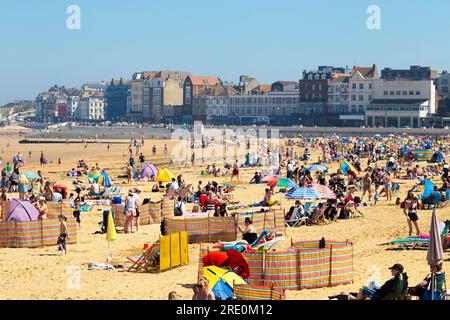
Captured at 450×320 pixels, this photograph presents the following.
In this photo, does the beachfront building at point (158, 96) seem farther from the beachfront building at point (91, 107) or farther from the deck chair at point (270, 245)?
the deck chair at point (270, 245)

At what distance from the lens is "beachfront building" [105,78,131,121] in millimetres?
155625

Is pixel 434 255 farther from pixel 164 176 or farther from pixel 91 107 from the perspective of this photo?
pixel 91 107

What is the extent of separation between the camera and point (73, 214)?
1838 cm

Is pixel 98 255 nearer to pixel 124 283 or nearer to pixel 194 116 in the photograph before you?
pixel 124 283

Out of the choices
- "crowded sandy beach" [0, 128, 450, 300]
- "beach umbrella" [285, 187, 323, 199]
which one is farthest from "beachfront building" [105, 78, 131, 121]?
"beach umbrella" [285, 187, 323, 199]

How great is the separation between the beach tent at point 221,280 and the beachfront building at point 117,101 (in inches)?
5656

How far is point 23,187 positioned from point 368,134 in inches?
2625

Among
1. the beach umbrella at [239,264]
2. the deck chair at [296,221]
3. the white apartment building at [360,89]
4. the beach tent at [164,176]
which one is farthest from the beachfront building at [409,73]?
the beach umbrella at [239,264]

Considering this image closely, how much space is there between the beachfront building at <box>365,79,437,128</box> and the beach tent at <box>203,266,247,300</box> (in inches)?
3524

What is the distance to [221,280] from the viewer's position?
10375mm

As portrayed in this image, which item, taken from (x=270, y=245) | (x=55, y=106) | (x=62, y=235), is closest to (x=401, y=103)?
(x=62, y=235)

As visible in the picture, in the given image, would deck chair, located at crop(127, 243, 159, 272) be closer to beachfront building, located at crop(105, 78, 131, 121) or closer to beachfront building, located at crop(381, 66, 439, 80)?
beachfront building, located at crop(381, 66, 439, 80)

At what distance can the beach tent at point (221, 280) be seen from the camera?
10.1m

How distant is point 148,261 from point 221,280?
3.18 meters
